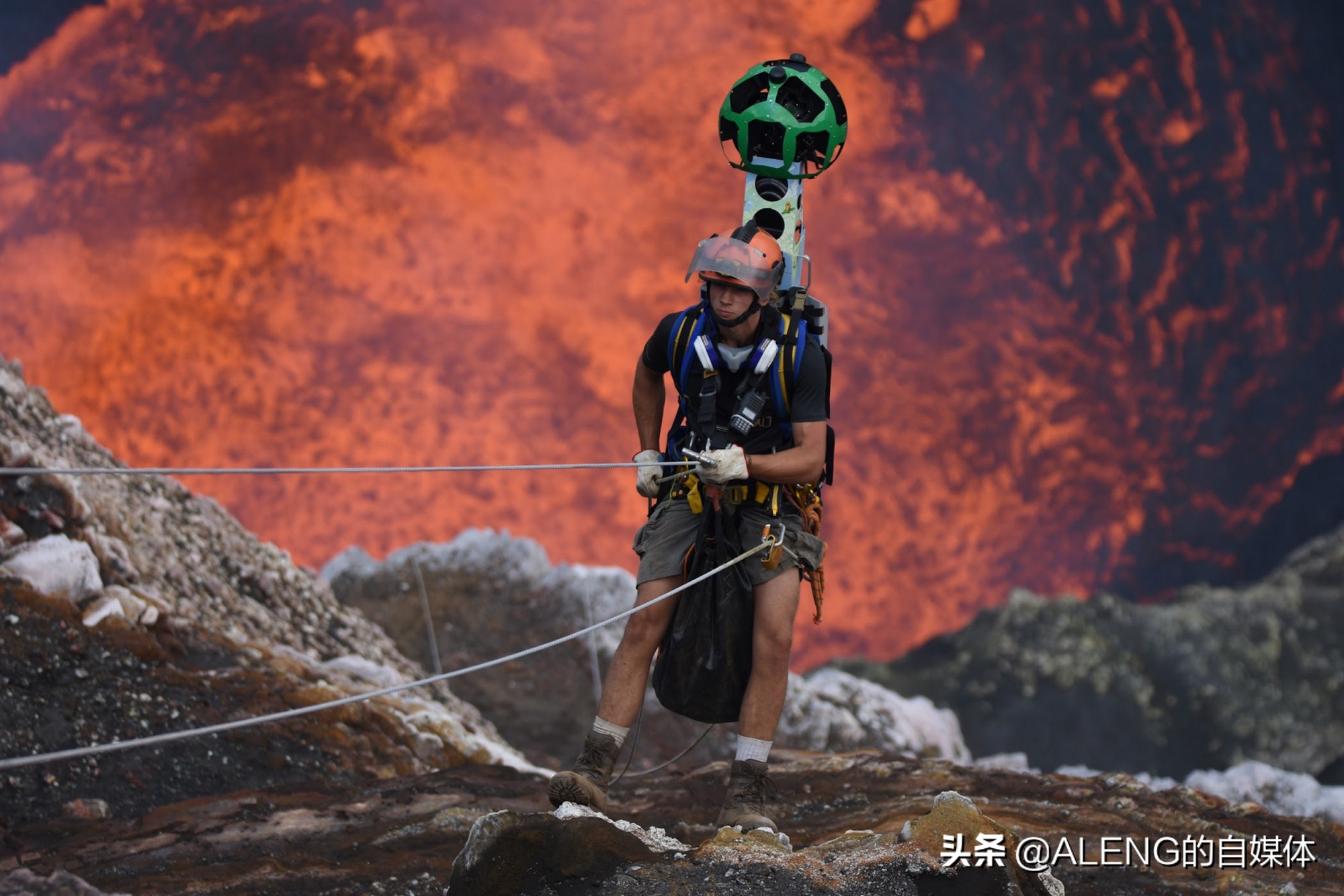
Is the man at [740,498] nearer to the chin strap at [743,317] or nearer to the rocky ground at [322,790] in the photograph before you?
the chin strap at [743,317]

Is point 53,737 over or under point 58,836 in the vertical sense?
over

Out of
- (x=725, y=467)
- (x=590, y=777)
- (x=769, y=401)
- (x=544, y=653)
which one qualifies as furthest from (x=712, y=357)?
(x=544, y=653)

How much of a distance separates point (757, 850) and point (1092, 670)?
A: 14.8 metres

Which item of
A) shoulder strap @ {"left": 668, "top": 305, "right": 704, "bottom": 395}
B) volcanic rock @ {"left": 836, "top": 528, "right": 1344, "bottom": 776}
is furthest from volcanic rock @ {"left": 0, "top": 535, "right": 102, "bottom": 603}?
volcanic rock @ {"left": 836, "top": 528, "right": 1344, "bottom": 776}

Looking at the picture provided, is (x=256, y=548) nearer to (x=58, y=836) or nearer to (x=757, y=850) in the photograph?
(x=58, y=836)

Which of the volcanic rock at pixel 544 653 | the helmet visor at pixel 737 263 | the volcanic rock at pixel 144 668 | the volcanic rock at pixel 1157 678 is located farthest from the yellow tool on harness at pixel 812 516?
the volcanic rock at pixel 1157 678

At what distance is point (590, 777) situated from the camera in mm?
5133

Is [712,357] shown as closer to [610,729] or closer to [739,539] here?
[739,539]

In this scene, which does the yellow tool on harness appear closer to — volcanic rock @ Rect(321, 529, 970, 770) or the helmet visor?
the helmet visor

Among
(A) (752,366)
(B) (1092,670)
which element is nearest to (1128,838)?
(A) (752,366)

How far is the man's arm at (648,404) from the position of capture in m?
5.70

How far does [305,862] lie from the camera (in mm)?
5551

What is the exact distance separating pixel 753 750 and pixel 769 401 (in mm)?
1397

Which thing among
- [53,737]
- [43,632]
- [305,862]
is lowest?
[305,862]
